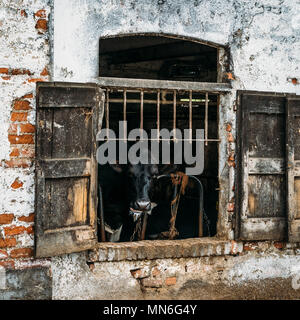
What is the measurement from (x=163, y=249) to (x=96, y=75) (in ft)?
6.53

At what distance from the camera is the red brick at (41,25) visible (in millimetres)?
3707

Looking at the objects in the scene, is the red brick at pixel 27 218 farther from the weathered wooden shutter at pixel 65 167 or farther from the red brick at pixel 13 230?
the weathered wooden shutter at pixel 65 167

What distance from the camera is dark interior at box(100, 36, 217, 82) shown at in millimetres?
7367

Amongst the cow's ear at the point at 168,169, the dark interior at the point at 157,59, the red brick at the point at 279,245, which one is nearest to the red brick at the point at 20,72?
the cow's ear at the point at 168,169

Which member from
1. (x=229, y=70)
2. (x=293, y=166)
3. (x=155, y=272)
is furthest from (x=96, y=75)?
(x=293, y=166)

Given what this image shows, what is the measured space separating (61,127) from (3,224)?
3.61 feet

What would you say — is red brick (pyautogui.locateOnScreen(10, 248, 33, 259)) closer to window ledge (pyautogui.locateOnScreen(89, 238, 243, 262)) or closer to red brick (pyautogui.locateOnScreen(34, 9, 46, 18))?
window ledge (pyautogui.locateOnScreen(89, 238, 243, 262))

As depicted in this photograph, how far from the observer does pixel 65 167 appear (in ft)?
11.9

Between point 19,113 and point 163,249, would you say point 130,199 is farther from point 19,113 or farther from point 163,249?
point 19,113

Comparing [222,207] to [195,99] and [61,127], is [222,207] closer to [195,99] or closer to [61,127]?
[61,127]

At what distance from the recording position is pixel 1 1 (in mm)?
3617

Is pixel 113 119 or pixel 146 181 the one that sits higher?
pixel 113 119
